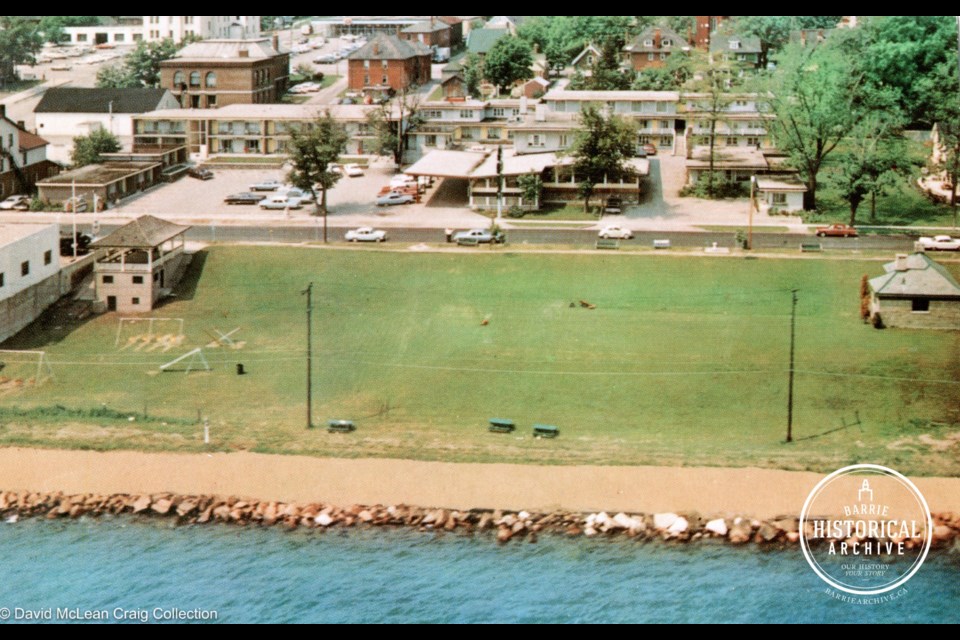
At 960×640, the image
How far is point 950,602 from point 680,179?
20.3 ft

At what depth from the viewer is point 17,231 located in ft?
32.7

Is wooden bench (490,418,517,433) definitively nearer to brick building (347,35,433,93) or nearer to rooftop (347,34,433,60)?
rooftop (347,34,433,60)

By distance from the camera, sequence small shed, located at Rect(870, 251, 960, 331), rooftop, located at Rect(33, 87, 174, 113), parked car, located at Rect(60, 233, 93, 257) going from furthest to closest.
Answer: rooftop, located at Rect(33, 87, 174, 113) → parked car, located at Rect(60, 233, 93, 257) → small shed, located at Rect(870, 251, 960, 331)

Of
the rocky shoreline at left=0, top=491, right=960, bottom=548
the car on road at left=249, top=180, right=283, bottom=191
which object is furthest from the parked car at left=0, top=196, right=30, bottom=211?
the rocky shoreline at left=0, top=491, right=960, bottom=548

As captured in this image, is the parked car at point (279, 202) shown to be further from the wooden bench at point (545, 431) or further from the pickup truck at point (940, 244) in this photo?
the pickup truck at point (940, 244)

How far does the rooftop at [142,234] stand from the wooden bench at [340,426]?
2.36m

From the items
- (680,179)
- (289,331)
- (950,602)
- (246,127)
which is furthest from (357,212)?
(950,602)

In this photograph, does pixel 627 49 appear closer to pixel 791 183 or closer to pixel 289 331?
pixel 791 183

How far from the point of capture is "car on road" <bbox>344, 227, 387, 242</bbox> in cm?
1139

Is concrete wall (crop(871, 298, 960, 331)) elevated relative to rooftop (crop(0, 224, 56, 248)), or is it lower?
lower

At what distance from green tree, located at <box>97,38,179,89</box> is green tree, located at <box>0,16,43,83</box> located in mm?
699

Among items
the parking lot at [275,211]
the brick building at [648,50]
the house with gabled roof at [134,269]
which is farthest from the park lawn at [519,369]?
the brick building at [648,50]

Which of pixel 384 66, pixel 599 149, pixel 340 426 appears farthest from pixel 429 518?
pixel 384 66

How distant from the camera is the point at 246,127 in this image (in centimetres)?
1147
